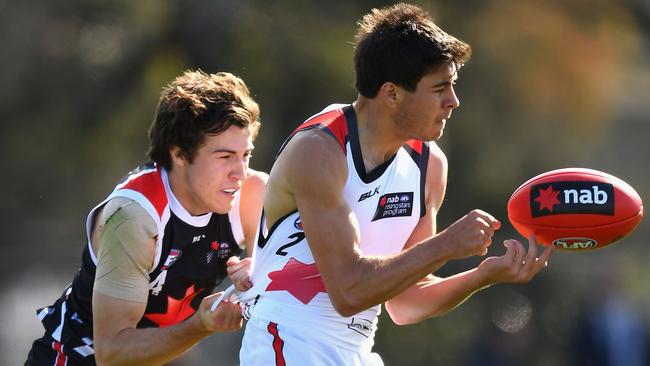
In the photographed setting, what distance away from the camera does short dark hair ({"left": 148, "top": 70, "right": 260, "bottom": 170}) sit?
197 inches

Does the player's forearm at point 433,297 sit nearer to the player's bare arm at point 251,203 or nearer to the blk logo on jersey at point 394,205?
the blk logo on jersey at point 394,205

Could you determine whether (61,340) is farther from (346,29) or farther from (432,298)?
(346,29)

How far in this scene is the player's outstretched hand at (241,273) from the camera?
15.5 ft

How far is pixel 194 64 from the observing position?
13242 millimetres

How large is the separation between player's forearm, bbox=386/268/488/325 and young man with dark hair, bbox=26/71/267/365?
2.59 feet

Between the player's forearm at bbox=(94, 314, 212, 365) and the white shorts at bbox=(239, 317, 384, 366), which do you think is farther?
the player's forearm at bbox=(94, 314, 212, 365)

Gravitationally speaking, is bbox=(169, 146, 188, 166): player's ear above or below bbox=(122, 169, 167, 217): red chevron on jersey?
above

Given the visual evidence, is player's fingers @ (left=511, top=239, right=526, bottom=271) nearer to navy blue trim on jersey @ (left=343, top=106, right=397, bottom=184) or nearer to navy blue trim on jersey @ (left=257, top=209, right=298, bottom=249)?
navy blue trim on jersey @ (left=343, top=106, right=397, bottom=184)

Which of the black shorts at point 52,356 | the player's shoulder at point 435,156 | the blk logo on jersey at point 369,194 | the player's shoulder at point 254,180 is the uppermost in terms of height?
the player's shoulder at point 435,156

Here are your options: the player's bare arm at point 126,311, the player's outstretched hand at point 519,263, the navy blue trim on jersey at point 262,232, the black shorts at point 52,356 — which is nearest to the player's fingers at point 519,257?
the player's outstretched hand at point 519,263

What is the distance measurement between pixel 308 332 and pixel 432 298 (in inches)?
26.1

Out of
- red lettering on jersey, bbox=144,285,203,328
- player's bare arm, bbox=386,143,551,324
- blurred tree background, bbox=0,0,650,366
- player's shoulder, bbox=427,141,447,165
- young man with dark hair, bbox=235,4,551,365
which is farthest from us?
blurred tree background, bbox=0,0,650,366

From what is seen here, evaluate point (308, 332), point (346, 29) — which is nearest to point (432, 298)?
point (308, 332)

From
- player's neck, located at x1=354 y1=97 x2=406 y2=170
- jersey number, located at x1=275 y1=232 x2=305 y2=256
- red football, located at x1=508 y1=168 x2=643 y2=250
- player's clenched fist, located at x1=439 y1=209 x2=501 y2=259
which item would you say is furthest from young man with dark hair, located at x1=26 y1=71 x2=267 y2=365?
red football, located at x1=508 y1=168 x2=643 y2=250
